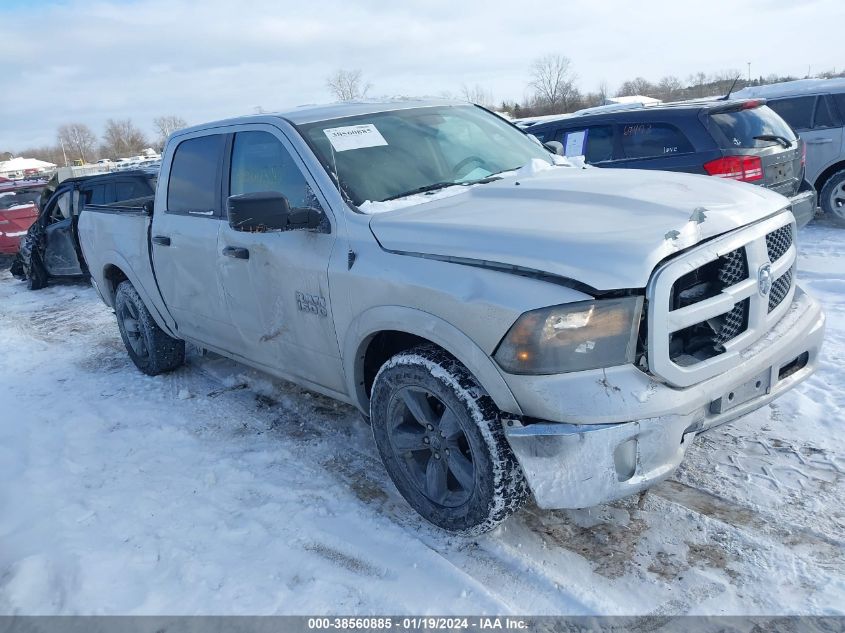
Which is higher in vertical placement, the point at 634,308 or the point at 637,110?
the point at 637,110

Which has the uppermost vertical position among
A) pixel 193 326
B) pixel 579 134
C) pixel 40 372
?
pixel 579 134

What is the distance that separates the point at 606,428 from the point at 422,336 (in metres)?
0.83

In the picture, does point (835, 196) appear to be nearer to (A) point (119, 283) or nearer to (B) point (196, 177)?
(B) point (196, 177)

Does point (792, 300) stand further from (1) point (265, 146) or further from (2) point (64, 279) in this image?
(2) point (64, 279)

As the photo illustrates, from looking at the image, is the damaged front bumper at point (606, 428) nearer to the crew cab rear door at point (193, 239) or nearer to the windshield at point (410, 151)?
the windshield at point (410, 151)

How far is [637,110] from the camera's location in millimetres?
7398

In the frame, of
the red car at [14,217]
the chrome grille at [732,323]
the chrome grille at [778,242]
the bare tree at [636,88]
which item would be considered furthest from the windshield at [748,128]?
the bare tree at [636,88]

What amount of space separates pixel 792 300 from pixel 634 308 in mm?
1250

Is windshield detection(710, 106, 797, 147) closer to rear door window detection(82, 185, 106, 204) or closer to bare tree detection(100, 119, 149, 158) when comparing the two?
rear door window detection(82, 185, 106, 204)

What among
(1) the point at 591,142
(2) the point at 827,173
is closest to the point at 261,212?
(1) the point at 591,142

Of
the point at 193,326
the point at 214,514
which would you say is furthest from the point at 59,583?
the point at 193,326

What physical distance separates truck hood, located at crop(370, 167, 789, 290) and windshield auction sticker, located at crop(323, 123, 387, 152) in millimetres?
567

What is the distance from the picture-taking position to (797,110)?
29.2 ft

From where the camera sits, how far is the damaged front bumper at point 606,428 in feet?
7.82
